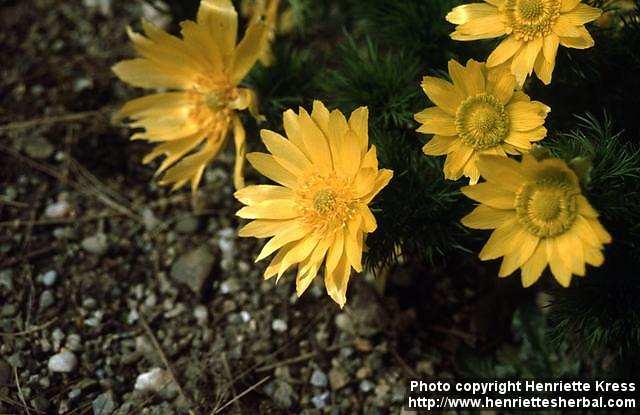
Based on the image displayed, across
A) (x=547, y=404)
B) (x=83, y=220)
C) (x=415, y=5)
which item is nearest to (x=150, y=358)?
(x=83, y=220)

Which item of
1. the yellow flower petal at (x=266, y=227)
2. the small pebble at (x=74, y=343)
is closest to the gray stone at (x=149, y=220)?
the small pebble at (x=74, y=343)

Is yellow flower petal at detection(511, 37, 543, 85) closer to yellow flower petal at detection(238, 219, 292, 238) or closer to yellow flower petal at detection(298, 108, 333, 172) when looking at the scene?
yellow flower petal at detection(298, 108, 333, 172)

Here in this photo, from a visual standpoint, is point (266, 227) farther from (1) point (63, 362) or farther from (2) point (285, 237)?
(1) point (63, 362)

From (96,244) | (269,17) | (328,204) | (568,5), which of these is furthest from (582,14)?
(96,244)

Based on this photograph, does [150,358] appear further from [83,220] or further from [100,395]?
[83,220]

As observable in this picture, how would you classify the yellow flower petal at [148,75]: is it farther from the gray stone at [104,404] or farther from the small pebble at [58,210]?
the gray stone at [104,404]

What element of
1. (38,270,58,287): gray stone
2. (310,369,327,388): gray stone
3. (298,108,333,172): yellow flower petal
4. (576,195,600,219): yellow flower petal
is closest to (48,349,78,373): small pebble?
(38,270,58,287): gray stone
